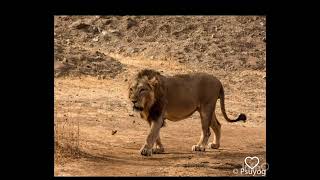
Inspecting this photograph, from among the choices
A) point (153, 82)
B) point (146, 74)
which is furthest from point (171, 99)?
point (146, 74)

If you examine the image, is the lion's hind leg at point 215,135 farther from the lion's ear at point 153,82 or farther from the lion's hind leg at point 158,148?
the lion's ear at point 153,82

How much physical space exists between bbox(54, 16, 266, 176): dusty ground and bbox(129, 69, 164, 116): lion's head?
0.81m

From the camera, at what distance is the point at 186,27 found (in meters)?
28.6

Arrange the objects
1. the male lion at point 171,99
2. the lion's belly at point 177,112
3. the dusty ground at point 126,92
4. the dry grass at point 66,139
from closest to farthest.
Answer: the dry grass at point 66,139
the dusty ground at point 126,92
the male lion at point 171,99
the lion's belly at point 177,112

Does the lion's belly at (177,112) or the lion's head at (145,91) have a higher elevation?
the lion's head at (145,91)

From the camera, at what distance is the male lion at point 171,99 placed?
9.89 m

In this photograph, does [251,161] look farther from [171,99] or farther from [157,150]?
[171,99]

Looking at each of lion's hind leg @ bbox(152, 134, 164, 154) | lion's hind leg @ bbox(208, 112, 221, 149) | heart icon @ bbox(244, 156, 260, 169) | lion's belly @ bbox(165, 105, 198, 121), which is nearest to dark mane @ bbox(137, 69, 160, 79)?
lion's belly @ bbox(165, 105, 198, 121)

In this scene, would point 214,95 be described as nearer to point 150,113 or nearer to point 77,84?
point 150,113

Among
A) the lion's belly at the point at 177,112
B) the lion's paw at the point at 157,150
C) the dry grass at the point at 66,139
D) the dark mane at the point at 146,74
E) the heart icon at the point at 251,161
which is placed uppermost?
the dark mane at the point at 146,74

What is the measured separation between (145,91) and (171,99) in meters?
0.83

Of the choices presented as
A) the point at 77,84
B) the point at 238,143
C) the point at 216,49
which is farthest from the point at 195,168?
the point at 216,49

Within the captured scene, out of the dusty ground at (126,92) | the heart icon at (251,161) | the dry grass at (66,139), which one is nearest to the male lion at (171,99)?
the dusty ground at (126,92)

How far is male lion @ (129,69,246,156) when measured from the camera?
989 cm
